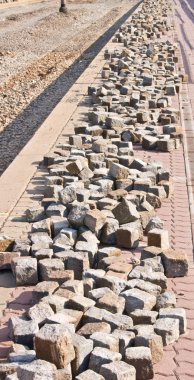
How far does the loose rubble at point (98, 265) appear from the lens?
5027 millimetres

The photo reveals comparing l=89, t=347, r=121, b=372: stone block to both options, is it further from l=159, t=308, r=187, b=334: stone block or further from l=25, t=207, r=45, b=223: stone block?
l=25, t=207, r=45, b=223: stone block

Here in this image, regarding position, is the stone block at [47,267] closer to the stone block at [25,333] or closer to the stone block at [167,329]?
the stone block at [25,333]

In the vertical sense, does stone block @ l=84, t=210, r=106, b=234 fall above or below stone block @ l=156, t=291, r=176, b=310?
above

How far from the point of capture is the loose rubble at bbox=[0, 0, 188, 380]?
5027 mm

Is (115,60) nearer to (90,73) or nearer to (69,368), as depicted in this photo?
(90,73)

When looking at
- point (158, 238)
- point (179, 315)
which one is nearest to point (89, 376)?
point (179, 315)

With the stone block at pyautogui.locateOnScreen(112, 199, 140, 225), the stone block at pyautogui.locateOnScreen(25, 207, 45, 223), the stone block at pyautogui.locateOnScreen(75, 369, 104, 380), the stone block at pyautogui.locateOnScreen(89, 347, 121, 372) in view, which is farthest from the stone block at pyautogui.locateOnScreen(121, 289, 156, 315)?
the stone block at pyautogui.locateOnScreen(25, 207, 45, 223)

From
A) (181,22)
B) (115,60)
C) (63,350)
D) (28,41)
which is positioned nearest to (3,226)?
(63,350)

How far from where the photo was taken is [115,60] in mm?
21688

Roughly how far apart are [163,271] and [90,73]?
13767 millimetres

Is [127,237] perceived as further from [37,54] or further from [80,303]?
[37,54]

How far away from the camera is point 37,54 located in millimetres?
30547

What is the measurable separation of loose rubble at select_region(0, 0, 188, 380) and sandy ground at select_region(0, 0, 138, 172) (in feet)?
10.4

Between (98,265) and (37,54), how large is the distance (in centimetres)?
2464
